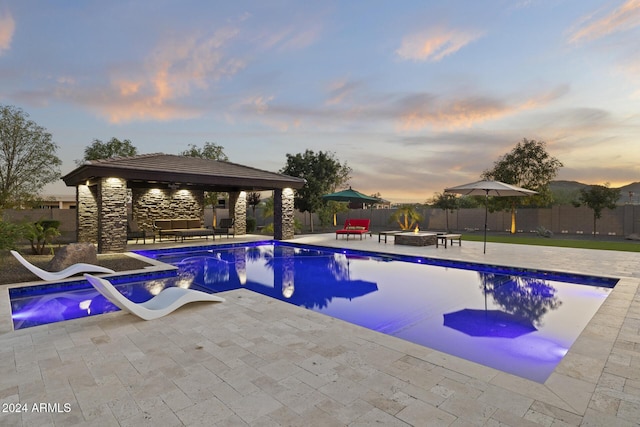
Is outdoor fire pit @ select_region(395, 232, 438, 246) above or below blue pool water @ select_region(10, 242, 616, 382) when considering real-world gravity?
above

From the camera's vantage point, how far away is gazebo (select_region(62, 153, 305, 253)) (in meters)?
10.5

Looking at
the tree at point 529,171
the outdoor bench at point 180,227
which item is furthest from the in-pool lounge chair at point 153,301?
the tree at point 529,171

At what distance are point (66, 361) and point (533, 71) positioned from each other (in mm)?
13987

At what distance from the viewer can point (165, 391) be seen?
8.25 ft

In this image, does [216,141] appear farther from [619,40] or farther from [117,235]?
[619,40]

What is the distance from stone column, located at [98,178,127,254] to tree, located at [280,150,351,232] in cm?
1144

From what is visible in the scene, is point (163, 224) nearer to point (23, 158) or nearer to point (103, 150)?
point (23, 158)

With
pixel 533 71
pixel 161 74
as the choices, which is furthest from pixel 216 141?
pixel 533 71

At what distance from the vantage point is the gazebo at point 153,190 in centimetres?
1049

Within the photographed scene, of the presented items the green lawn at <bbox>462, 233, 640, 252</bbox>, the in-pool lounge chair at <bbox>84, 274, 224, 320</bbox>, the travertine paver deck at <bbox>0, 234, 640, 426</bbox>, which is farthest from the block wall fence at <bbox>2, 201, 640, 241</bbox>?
the travertine paver deck at <bbox>0, 234, 640, 426</bbox>

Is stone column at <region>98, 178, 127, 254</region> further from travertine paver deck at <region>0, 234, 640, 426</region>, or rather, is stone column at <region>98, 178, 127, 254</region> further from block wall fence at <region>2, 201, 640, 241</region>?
travertine paver deck at <region>0, 234, 640, 426</region>

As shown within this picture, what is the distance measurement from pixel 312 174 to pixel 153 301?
16.9 meters

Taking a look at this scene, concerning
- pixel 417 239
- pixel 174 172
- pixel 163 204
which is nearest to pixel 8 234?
pixel 174 172

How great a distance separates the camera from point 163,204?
16.0 m
